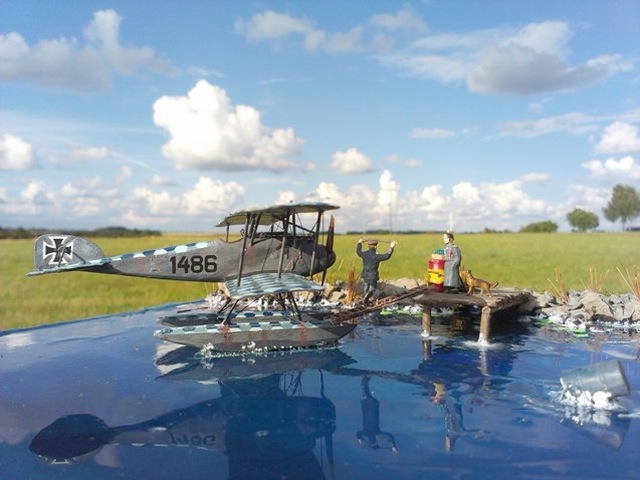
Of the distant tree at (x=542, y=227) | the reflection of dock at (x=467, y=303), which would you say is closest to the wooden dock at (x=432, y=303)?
the reflection of dock at (x=467, y=303)

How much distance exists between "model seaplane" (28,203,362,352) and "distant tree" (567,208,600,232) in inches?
3312

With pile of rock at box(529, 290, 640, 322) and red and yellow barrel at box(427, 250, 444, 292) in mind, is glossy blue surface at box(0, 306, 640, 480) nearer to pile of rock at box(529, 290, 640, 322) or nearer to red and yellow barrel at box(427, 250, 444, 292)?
red and yellow barrel at box(427, 250, 444, 292)

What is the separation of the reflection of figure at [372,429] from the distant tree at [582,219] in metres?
86.7

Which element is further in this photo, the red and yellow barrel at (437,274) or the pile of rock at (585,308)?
the pile of rock at (585,308)

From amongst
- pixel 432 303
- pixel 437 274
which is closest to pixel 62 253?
pixel 432 303

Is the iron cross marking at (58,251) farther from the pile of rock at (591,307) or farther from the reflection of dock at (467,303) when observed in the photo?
the pile of rock at (591,307)

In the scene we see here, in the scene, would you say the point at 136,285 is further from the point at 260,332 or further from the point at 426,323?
the point at 426,323

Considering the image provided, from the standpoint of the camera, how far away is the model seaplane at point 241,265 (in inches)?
382

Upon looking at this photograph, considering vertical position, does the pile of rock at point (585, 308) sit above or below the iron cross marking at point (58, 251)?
below

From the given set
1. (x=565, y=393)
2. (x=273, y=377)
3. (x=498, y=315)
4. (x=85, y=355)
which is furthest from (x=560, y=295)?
(x=85, y=355)

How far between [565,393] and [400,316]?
6.97 m

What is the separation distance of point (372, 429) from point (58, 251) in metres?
8.29

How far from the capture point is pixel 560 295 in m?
14.4

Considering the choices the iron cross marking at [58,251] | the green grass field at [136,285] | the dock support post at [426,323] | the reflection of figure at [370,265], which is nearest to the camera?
the iron cross marking at [58,251]
